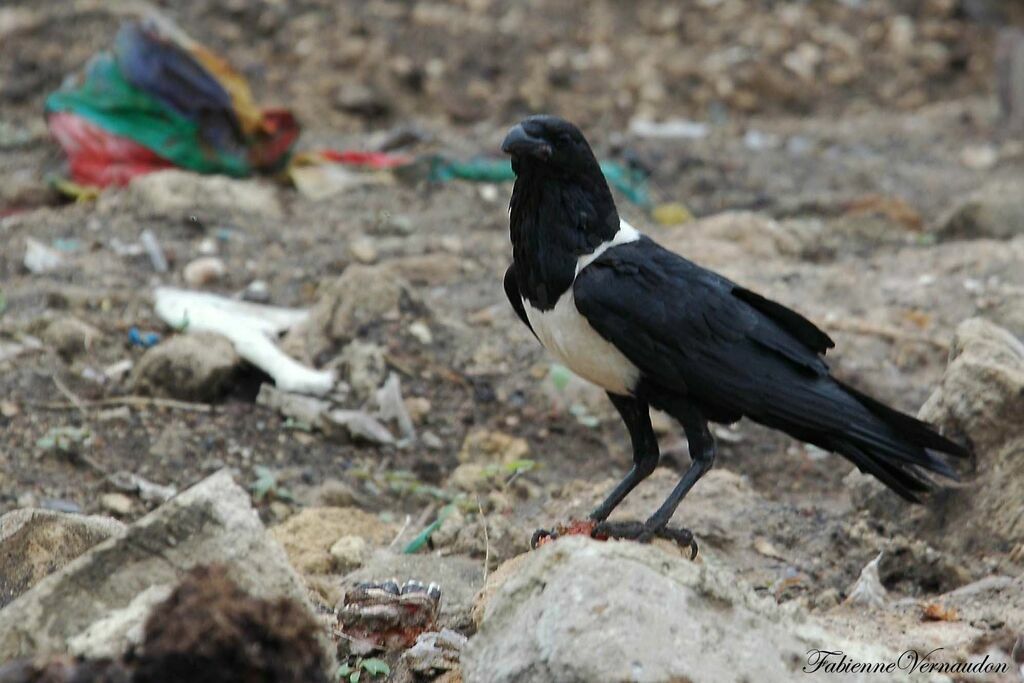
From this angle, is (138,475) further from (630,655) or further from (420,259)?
(630,655)

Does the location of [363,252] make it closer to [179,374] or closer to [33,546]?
[179,374]

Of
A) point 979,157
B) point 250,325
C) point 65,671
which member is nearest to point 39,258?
point 250,325

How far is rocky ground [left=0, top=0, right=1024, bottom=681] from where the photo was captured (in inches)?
117

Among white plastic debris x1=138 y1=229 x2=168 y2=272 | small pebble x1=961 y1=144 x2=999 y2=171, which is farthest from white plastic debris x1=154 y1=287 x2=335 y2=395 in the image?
small pebble x1=961 y1=144 x2=999 y2=171

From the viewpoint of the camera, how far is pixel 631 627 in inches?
110

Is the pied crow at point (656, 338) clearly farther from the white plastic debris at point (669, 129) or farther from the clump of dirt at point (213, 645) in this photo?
the white plastic debris at point (669, 129)

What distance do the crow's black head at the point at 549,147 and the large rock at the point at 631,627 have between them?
1195 mm

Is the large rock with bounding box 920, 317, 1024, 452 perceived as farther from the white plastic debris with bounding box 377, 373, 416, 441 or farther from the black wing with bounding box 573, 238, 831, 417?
the white plastic debris with bounding box 377, 373, 416, 441

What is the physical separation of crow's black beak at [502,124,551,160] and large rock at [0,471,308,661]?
124 centimetres

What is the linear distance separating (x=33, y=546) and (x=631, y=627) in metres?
1.53

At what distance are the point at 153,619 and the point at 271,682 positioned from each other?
23 centimetres

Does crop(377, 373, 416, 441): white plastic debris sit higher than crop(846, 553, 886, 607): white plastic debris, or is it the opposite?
crop(846, 553, 886, 607): white plastic debris

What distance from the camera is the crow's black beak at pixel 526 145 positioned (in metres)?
3.84

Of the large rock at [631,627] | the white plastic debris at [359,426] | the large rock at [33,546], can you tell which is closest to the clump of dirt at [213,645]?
the large rock at [631,627]
